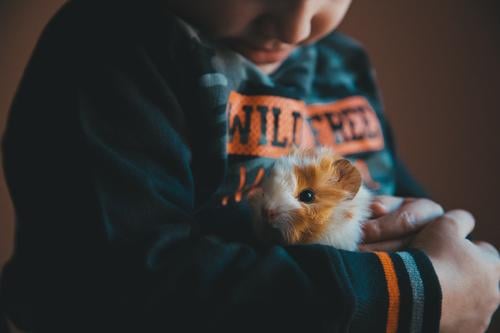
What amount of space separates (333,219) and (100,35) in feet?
1.21

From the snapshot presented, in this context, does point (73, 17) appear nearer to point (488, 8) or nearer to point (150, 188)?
point (150, 188)

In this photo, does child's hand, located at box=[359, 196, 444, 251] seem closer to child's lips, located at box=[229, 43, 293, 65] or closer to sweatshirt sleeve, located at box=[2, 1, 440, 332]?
sweatshirt sleeve, located at box=[2, 1, 440, 332]

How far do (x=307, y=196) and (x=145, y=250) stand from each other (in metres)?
0.19

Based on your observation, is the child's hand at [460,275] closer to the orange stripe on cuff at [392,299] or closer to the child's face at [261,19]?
the orange stripe on cuff at [392,299]

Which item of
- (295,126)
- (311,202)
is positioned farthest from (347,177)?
(295,126)

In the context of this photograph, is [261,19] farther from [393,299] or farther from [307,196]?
[393,299]

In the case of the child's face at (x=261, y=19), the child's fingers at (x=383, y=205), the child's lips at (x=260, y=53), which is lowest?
the child's fingers at (x=383, y=205)

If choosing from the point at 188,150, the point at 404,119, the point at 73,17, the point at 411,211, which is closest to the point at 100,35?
the point at 73,17

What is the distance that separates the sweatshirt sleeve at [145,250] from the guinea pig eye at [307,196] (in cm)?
6

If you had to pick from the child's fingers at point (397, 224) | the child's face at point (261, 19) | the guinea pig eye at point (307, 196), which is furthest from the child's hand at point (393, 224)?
the child's face at point (261, 19)

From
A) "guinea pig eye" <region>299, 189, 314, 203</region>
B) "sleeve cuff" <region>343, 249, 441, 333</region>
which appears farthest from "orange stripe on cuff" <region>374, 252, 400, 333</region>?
"guinea pig eye" <region>299, 189, 314, 203</region>

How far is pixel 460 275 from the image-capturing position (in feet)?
1.60

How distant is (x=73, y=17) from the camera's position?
1.76 feet

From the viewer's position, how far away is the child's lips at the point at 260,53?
0.59 m
